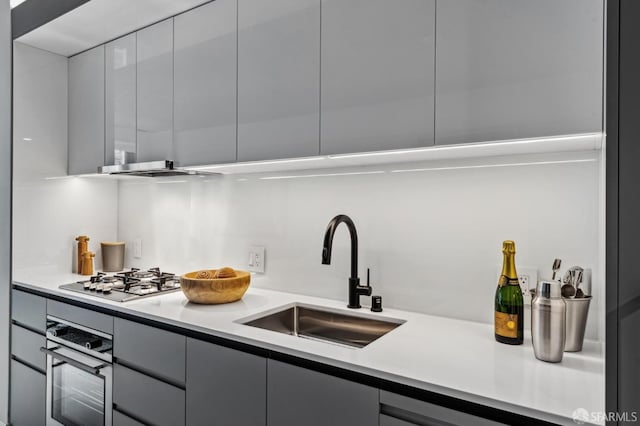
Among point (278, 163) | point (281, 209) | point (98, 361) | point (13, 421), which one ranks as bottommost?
point (13, 421)

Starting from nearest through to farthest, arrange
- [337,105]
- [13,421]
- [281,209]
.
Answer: [337,105] → [281,209] → [13,421]

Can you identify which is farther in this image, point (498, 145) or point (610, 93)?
point (498, 145)

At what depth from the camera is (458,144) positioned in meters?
1.31

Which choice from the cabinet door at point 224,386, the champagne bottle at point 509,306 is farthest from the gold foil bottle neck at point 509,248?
the cabinet door at point 224,386

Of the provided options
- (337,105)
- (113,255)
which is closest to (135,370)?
(113,255)

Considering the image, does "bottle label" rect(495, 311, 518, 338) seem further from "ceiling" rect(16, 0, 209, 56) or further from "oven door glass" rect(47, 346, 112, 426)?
"ceiling" rect(16, 0, 209, 56)

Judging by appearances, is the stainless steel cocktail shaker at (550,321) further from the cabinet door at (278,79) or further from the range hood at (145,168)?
the range hood at (145,168)

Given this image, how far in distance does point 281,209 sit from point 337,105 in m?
0.74

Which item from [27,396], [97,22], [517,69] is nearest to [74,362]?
[27,396]

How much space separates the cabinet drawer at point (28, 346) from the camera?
2230 millimetres

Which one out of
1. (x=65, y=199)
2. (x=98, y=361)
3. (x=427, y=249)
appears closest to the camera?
(x=427, y=249)

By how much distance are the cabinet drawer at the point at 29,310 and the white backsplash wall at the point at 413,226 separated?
0.71 meters

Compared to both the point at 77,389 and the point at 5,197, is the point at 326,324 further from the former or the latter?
the point at 5,197

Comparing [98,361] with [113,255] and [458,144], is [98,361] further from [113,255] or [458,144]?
[458,144]
